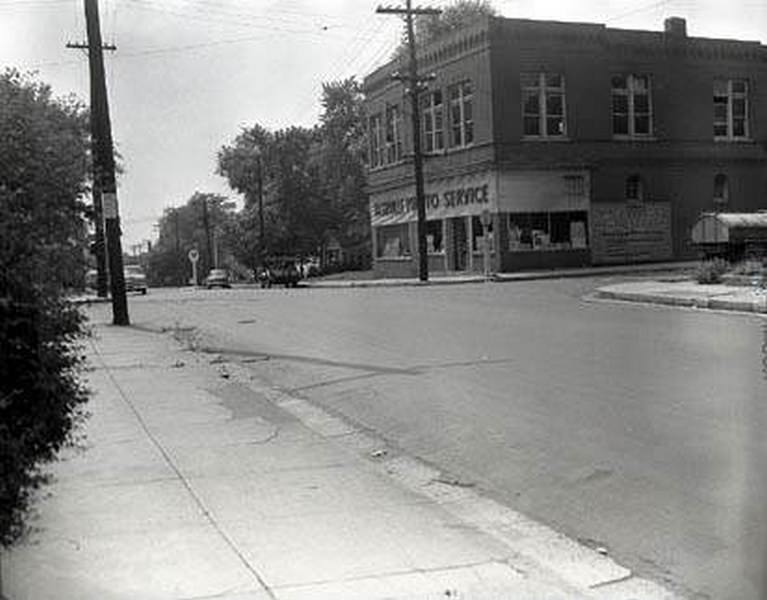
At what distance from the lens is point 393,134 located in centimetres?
5394

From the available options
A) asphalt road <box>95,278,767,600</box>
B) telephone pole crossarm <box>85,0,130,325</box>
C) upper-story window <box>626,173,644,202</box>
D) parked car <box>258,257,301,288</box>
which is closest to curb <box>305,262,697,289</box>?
upper-story window <box>626,173,644,202</box>

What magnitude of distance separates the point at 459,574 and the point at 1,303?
2.60 metres

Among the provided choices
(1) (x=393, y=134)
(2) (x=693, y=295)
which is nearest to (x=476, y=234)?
(1) (x=393, y=134)

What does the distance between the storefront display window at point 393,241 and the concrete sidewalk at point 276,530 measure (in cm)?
4275

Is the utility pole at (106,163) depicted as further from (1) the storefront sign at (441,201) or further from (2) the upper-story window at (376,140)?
(2) the upper-story window at (376,140)

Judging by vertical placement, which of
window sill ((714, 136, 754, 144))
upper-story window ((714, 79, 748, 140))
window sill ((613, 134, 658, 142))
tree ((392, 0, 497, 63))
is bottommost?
window sill ((714, 136, 754, 144))

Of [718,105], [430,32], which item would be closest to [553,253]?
[718,105]

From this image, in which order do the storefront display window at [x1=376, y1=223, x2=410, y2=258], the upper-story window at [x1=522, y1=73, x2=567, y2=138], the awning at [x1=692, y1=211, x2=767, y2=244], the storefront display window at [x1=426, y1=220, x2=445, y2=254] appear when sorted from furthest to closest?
1. the storefront display window at [x1=376, y1=223, x2=410, y2=258]
2. the storefront display window at [x1=426, y1=220, x2=445, y2=254]
3. the upper-story window at [x1=522, y1=73, x2=567, y2=138]
4. the awning at [x1=692, y1=211, x2=767, y2=244]

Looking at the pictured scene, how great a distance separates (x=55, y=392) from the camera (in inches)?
219

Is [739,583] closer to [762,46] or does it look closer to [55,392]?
[55,392]

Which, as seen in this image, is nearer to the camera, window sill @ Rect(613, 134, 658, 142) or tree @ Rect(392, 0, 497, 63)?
window sill @ Rect(613, 134, 658, 142)

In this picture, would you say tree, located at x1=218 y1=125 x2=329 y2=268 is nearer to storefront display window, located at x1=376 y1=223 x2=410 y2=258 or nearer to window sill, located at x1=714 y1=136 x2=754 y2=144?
storefront display window, located at x1=376 y1=223 x2=410 y2=258

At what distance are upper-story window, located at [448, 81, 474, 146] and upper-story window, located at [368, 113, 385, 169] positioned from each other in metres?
8.42

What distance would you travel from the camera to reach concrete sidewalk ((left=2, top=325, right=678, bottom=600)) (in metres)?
5.45
